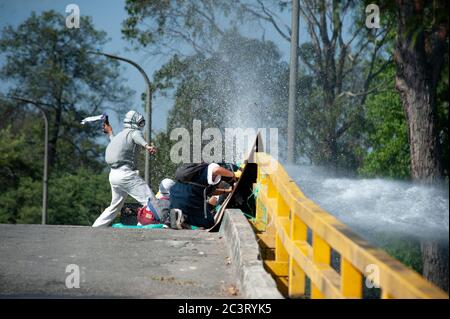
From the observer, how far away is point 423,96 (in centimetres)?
838

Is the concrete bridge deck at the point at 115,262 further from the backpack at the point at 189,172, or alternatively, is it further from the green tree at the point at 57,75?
the green tree at the point at 57,75

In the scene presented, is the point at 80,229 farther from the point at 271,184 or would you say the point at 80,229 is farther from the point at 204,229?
the point at 271,184

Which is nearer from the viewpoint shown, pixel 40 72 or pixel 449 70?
pixel 449 70

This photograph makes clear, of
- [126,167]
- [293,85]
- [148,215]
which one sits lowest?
[148,215]

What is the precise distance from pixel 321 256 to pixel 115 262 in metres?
3.32

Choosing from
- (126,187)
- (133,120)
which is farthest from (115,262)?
(133,120)

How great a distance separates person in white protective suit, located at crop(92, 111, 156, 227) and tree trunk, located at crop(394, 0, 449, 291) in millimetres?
Result: 4046

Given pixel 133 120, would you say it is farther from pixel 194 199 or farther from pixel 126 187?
pixel 194 199

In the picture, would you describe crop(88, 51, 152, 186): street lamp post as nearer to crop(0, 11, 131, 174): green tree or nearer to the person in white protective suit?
the person in white protective suit

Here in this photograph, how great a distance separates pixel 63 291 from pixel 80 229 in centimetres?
371

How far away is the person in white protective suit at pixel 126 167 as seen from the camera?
12.2m

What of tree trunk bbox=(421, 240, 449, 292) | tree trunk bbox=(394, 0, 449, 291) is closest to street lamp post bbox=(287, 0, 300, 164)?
tree trunk bbox=(394, 0, 449, 291)

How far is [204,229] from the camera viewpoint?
36.4 feet

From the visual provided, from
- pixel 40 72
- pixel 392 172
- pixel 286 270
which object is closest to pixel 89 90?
pixel 40 72
